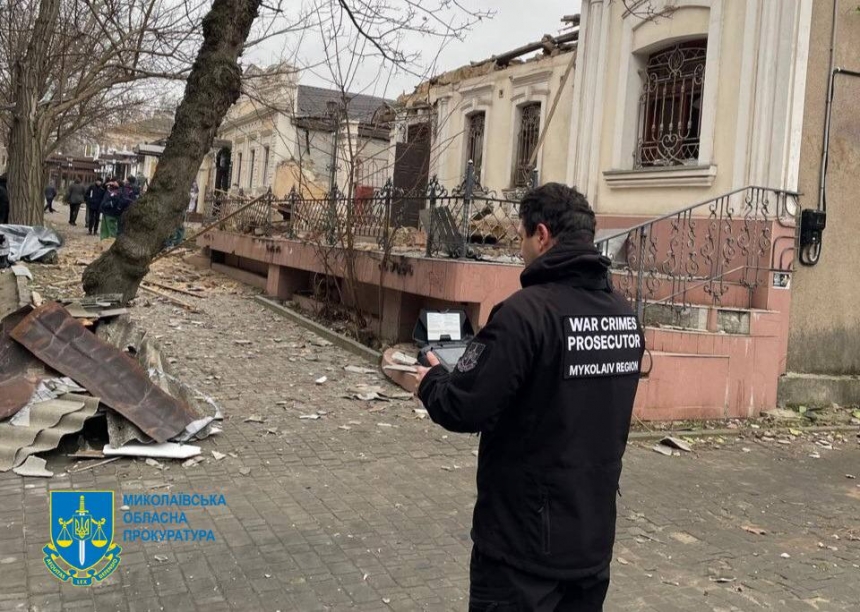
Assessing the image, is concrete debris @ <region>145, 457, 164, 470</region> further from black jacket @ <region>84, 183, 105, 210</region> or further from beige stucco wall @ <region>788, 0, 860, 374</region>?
black jacket @ <region>84, 183, 105, 210</region>

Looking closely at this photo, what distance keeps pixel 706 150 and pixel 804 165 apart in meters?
1.12

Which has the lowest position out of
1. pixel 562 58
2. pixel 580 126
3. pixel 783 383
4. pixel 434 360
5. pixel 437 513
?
pixel 437 513

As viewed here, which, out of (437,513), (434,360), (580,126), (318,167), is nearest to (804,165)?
(580,126)

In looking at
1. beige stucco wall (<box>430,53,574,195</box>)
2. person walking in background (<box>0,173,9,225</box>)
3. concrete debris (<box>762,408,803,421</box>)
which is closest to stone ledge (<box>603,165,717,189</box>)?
beige stucco wall (<box>430,53,574,195</box>)

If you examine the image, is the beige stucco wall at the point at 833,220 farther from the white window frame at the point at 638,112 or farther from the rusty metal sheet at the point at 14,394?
the rusty metal sheet at the point at 14,394

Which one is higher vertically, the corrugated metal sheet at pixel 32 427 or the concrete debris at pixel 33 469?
the corrugated metal sheet at pixel 32 427

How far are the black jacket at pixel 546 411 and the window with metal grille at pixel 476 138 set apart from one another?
12792 millimetres

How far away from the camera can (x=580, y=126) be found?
37.9ft

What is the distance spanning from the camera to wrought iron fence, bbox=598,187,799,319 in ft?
27.3

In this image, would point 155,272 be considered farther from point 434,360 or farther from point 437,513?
point 434,360

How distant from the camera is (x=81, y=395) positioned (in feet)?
18.6

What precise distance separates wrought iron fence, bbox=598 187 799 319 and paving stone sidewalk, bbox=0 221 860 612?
179 cm

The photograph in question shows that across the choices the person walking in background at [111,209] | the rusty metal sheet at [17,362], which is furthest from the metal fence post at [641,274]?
the person walking in background at [111,209]

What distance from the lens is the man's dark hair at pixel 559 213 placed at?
2441mm
